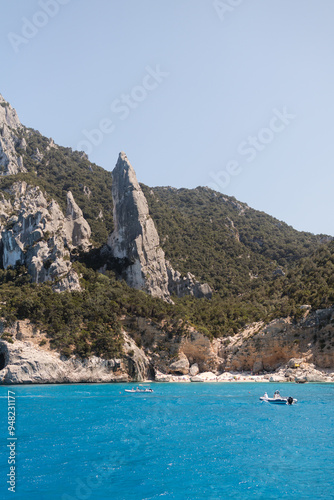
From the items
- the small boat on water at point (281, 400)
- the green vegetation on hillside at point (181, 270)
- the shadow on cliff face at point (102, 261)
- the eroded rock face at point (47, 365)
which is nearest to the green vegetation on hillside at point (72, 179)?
the green vegetation on hillside at point (181, 270)

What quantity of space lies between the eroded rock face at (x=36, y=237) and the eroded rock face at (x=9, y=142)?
13.5 metres

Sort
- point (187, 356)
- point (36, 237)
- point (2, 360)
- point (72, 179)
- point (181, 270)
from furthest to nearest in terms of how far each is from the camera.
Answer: point (72, 179) → point (181, 270) → point (36, 237) → point (187, 356) → point (2, 360)

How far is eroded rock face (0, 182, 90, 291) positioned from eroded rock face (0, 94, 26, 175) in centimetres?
1347

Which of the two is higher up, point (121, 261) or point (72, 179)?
point (72, 179)

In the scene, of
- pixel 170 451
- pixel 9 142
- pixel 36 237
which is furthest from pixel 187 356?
pixel 9 142

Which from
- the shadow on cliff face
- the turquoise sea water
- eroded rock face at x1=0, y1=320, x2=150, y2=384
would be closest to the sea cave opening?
eroded rock face at x1=0, y1=320, x2=150, y2=384

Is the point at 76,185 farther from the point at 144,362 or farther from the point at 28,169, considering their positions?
the point at 144,362

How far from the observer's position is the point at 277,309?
8331 centimetres

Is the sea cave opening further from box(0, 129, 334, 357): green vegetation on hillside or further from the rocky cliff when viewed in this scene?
box(0, 129, 334, 357): green vegetation on hillside

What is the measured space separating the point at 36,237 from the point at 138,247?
2361cm

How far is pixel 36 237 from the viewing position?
8525 cm

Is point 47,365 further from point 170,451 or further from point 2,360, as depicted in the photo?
point 170,451

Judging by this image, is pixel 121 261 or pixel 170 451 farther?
pixel 121 261

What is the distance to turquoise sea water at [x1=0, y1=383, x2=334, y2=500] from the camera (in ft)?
56.9
